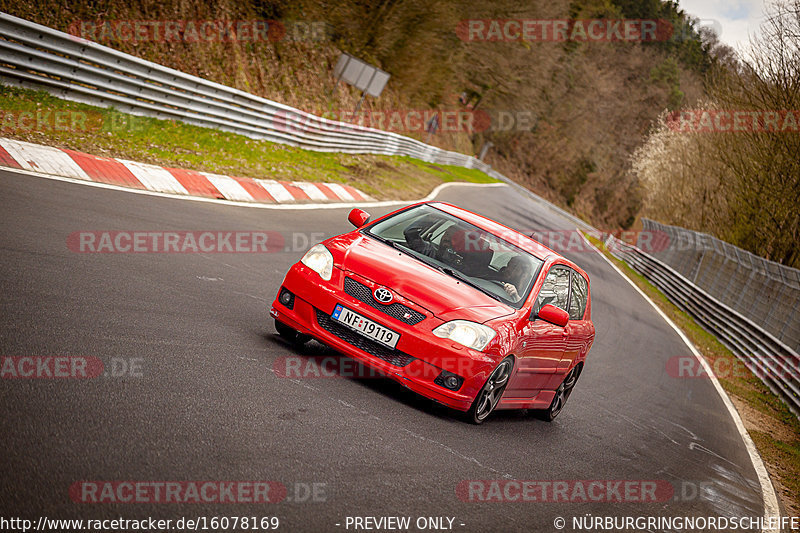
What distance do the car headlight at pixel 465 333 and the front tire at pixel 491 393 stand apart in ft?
1.10

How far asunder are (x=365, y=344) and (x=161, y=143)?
10.5 metres

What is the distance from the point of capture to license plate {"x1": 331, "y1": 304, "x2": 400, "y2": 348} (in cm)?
639

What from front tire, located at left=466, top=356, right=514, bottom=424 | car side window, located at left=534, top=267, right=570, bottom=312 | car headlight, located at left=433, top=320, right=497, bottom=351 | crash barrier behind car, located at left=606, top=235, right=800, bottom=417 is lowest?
crash barrier behind car, located at left=606, top=235, right=800, bottom=417

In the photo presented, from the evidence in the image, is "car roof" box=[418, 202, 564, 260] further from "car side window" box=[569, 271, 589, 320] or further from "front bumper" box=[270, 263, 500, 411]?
"front bumper" box=[270, 263, 500, 411]

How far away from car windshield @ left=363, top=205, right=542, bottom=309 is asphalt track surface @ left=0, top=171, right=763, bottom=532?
3.81 feet

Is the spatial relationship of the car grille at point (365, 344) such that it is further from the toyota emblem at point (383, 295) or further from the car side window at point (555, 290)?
the car side window at point (555, 290)

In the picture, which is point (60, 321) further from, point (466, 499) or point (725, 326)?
point (725, 326)

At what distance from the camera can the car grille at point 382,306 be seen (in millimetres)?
6426

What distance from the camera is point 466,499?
5.25 metres

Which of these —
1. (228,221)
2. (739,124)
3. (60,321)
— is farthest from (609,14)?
(60,321)

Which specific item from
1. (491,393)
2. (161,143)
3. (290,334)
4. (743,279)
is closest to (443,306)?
(491,393)

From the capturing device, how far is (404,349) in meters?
6.36

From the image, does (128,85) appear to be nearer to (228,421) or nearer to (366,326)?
(366,326)

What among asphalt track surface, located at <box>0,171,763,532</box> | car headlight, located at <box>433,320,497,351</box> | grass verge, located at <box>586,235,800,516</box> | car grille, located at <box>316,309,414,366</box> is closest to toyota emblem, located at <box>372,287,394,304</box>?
car grille, located at <box>316,309,414,366</box>
